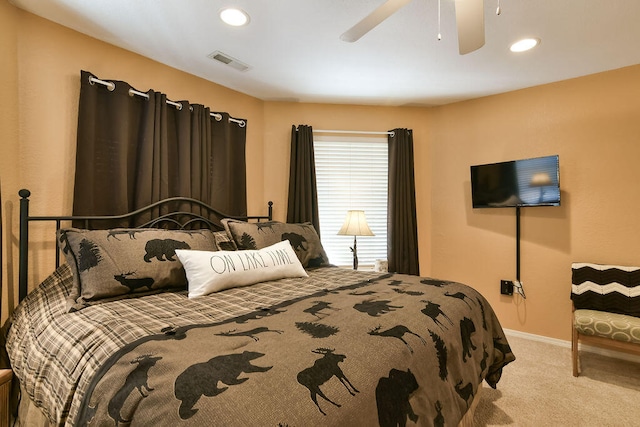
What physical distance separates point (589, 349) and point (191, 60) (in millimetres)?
4273

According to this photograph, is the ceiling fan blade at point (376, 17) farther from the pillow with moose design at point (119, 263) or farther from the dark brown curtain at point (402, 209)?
the dark brown curtain at point (402, 209)

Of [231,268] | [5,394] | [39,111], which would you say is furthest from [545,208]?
[39,111]

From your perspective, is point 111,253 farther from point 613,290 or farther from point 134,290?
point 613,290

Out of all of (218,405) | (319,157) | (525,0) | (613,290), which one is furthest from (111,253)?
(613,290)

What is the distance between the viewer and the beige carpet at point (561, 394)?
187 centimetres

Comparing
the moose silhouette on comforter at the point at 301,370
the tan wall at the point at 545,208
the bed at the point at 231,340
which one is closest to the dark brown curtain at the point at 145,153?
the bed at the point at 231,340

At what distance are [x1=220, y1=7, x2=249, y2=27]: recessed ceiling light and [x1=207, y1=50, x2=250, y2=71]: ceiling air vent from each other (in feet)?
1.41

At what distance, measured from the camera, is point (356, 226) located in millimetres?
3158

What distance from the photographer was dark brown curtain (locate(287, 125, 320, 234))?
339 centimetres

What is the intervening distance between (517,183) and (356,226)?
160cm

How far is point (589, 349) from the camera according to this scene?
284 centimetres

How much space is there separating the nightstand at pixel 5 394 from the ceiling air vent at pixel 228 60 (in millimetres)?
2271

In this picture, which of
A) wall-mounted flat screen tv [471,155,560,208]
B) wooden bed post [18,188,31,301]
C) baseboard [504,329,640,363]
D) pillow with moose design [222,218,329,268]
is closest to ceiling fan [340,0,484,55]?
pillow with moose design [222,218,329,268]

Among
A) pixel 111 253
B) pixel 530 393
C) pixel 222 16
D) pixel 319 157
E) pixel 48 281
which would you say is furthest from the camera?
pixel 319 157
